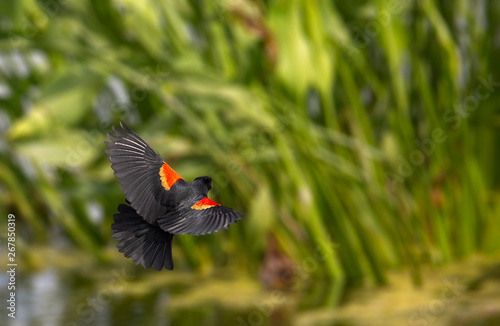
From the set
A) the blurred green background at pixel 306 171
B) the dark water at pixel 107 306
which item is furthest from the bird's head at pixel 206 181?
the dark water at pixel 107 306

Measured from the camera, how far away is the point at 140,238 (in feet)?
0.72

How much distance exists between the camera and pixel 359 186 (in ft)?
5.63

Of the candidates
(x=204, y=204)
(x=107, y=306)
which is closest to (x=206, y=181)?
(x=204, y=204)

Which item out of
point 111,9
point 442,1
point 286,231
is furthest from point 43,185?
point 442,1

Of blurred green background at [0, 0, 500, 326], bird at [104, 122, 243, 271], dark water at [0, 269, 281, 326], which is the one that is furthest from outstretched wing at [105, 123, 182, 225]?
dark water at [0, 269, 281, 326]

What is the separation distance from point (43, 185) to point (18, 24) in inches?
31.0

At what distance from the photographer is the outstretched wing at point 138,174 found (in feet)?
0.67

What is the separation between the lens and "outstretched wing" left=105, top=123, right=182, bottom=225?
20 centimetres

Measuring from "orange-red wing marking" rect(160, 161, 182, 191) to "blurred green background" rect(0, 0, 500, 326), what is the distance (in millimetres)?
837

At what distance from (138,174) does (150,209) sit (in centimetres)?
1

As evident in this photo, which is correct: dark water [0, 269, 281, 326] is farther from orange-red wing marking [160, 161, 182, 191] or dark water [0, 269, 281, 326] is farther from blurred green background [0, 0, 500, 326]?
orange-red wing marking [160, 161, 182, 191]

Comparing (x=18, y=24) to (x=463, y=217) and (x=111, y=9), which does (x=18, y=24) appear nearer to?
(x=111, y=9)

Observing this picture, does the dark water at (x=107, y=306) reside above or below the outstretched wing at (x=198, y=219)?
above

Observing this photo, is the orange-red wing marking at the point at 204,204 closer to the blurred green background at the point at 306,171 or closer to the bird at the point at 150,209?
the bird at the point at 150,209
